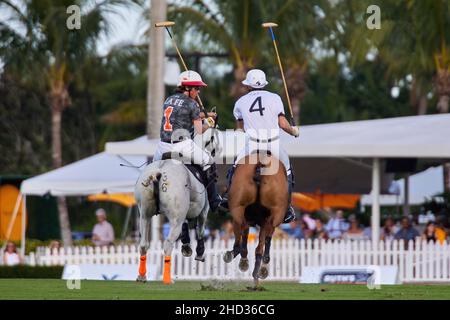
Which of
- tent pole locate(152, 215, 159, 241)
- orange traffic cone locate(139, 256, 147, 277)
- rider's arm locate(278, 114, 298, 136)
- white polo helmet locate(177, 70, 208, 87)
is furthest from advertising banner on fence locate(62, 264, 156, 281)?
rider's arm locate(278, 114, 298, 136)

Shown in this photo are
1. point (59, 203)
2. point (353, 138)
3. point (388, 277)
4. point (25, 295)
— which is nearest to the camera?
point (25, 295)

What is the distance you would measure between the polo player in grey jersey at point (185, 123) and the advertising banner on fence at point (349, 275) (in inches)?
193

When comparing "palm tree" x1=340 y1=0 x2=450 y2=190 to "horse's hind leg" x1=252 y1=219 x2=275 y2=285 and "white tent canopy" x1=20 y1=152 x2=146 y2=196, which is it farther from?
"horse's hind leg" x1=252 y1=219 x2=275 y2=285

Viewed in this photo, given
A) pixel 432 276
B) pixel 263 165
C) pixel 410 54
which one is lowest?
pixel 432 276

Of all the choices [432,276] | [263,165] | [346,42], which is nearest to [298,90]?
[346,42]

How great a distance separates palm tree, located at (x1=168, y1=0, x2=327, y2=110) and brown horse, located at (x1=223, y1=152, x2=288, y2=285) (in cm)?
2267

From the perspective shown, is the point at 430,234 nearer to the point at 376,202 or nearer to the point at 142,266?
the point at 376,202

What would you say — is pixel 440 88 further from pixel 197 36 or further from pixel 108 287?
pixel 108 287

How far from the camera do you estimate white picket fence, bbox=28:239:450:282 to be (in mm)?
29047

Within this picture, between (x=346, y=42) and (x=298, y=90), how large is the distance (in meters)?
2.90

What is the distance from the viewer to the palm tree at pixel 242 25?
40750 mm

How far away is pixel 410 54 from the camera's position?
4125cm

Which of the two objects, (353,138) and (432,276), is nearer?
(432,276)

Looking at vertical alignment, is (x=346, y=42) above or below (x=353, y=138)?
above
